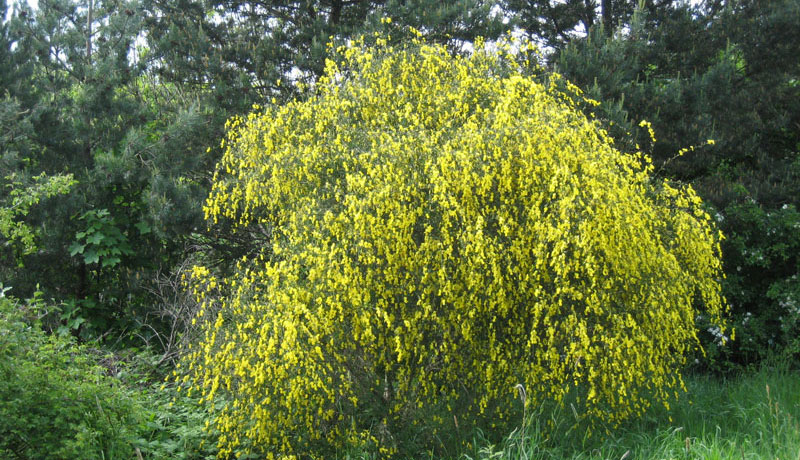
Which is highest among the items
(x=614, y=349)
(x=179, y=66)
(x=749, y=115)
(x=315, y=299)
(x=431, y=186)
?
(x=179, y=66)

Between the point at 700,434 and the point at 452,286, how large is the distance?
7.39 ft

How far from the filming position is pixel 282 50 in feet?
30.0

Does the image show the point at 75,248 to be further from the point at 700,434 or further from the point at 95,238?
the point at 700,434

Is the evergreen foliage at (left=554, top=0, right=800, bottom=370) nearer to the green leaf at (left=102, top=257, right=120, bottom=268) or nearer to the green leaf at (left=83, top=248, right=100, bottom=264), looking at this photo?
the green leaf at (left=102, top=257, right=120, bottom=268)

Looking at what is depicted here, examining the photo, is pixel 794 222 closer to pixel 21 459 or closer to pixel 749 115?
pixel 749 115

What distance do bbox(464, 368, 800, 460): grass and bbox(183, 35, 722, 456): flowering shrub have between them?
0.77 feet

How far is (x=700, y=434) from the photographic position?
495cm

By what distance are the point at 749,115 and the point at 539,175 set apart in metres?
5.29

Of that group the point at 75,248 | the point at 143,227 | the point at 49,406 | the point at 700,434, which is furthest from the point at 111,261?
the point at 700,434

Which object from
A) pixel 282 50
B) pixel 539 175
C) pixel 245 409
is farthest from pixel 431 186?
pixel 282 50

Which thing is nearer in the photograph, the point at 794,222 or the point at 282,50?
the point at 794,222

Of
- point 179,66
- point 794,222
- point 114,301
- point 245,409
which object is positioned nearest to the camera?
point 245,409

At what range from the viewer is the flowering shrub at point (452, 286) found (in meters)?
4.14

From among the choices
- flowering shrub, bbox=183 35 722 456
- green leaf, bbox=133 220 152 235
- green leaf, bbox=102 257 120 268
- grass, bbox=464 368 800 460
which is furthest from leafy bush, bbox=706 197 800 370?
green leaf, bbox=102 257 120 268
